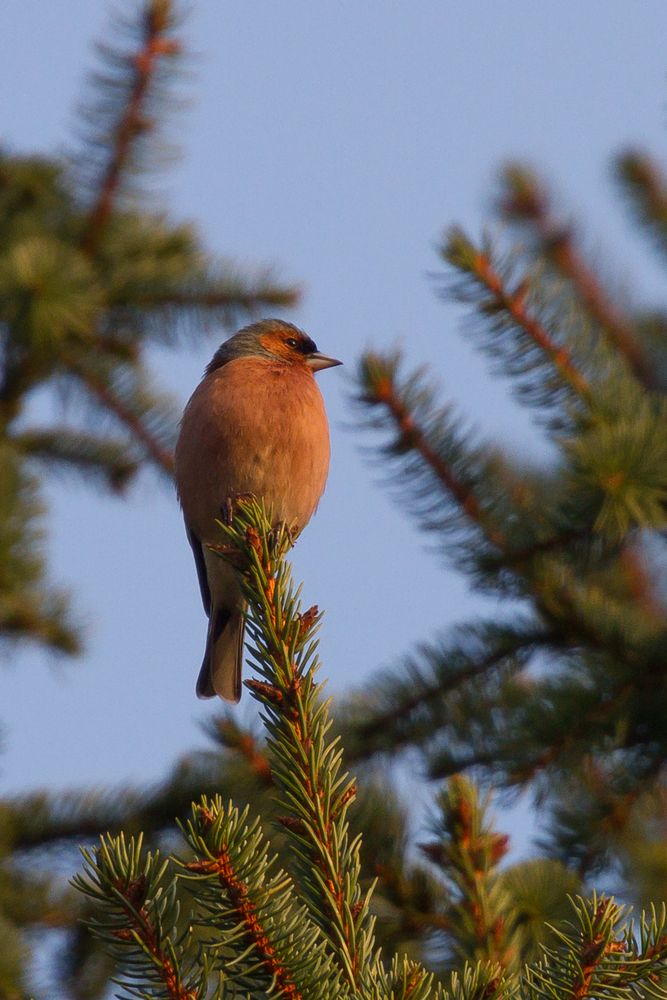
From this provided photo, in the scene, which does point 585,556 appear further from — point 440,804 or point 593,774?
point 440,804

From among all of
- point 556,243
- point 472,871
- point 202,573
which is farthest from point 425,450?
point 202,573

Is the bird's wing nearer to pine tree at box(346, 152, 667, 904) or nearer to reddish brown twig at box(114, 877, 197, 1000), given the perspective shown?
pine tree at box(346, 152, 667, 904)

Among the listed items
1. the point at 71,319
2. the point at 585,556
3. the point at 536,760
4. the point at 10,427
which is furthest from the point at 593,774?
the point at 10,427

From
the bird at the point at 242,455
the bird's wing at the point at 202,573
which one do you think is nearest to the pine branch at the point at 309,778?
the bird at the point at 242,455

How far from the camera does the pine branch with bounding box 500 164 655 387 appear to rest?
4.91m

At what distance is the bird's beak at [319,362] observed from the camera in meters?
5.80

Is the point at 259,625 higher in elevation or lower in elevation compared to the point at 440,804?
higher

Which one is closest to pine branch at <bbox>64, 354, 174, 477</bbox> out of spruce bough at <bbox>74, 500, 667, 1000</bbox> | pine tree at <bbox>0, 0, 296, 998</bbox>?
pine tree at <bbox>0, 0, 296, 998</bbox>

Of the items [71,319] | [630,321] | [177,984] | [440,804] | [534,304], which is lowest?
[177,984]

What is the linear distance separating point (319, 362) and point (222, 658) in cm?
147

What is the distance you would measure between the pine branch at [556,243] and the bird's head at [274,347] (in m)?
1.05

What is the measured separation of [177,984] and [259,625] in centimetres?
91

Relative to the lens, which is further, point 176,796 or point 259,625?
point 176,796

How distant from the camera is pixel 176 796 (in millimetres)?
4180
